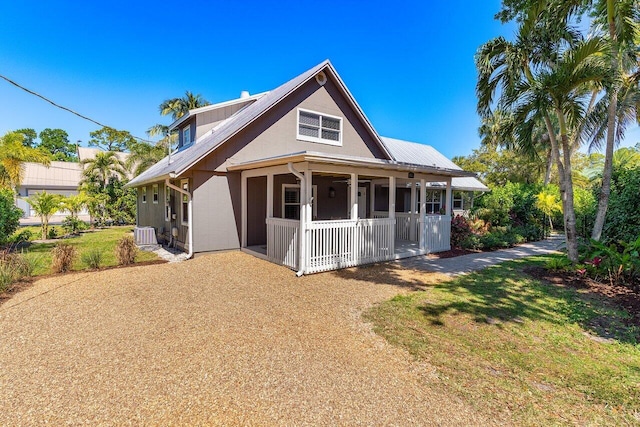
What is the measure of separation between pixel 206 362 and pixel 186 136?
1364 cm

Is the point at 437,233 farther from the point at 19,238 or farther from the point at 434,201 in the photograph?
the point at 19,238

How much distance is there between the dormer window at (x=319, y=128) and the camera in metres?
12.2

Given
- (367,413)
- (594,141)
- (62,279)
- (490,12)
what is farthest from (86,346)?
(594,141)

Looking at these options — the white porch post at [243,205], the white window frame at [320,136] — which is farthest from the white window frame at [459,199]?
the white porch post at [243,205]

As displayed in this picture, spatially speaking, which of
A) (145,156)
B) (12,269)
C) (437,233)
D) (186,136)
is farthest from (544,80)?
(145,156)

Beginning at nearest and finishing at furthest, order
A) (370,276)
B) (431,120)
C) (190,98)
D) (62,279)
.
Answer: (62,279) < (370,276) < (431,120) < (190,98)

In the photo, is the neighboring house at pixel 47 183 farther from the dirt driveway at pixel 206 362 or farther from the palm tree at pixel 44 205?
the dirt driveway at pixel 206 362

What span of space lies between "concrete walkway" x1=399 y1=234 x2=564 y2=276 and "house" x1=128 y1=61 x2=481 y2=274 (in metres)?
0.81

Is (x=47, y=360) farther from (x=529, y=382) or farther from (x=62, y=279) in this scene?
(x=529, y=382)

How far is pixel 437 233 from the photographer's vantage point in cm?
1178

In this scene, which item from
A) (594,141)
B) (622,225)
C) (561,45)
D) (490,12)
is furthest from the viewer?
(594,141)

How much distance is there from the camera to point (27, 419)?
2.78m

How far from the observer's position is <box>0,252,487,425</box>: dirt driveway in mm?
2898

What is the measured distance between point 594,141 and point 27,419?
2204cm
